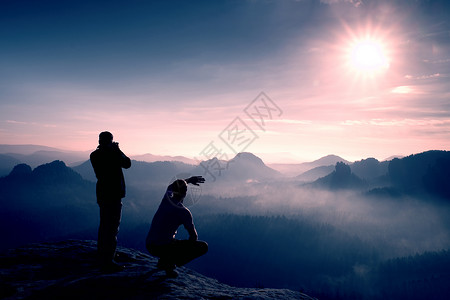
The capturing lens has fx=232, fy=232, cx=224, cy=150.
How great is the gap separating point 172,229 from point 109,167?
11.9 feet

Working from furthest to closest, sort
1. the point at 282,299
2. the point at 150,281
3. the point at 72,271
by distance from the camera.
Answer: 1. the point at 72,271
2. the point at 282,299
3. the point at 150,281

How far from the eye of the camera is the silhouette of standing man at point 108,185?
9.21m

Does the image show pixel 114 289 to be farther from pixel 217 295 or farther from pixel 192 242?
pixel 217 295

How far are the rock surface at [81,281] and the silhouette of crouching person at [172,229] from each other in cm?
89

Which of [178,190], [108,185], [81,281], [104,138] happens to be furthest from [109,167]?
[81,281]

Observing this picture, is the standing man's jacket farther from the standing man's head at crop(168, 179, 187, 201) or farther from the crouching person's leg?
the crouching person's leg

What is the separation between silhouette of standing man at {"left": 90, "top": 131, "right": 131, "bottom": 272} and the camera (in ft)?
30.2

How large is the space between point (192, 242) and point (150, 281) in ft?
6.11

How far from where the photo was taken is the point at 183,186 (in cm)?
825

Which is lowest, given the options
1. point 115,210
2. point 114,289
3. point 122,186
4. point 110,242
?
point 114,289

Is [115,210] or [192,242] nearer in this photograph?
[192,242]

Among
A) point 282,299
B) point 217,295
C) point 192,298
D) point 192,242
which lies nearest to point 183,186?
point 192,242

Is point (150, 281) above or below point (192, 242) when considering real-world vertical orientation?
below

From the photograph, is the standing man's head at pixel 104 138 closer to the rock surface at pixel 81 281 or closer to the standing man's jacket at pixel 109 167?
the standing man's jacket at pixel 109 167
